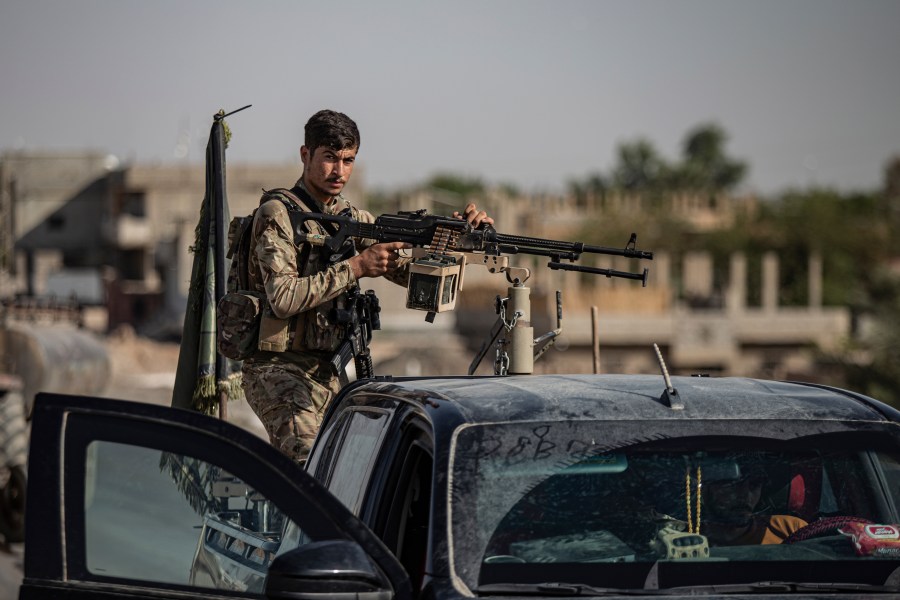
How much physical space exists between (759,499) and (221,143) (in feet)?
11.9

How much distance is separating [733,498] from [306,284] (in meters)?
2.33

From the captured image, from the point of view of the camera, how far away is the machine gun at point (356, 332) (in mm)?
5812

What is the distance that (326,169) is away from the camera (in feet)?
19.3

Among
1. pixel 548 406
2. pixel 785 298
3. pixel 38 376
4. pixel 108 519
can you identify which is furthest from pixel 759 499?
pixel 785 298

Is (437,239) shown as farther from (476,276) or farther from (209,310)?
(476,276)

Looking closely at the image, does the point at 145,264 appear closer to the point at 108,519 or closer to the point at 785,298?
the point at 785,298

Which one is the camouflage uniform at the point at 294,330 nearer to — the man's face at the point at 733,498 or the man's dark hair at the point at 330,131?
the man's dark hair at the point at 330,131

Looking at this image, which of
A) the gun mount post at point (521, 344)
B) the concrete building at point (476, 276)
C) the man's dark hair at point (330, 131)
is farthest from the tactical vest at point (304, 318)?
the concrete building at point (476, 276)

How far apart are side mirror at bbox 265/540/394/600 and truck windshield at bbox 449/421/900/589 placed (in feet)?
0.93

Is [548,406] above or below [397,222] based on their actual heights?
below

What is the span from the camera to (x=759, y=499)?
372 centimetres

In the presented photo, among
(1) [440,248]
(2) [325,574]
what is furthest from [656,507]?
(1) [440,248]

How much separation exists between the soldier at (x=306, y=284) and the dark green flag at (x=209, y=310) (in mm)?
488

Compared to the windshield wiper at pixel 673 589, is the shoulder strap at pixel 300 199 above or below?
above
